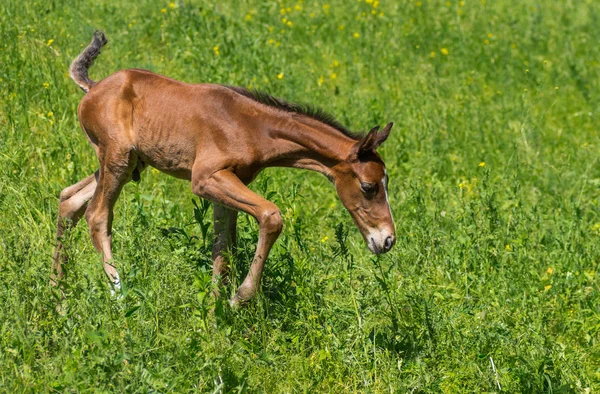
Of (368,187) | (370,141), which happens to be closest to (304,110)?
(370,141)

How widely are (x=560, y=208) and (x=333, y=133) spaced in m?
3.67

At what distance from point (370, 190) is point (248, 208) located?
864mm

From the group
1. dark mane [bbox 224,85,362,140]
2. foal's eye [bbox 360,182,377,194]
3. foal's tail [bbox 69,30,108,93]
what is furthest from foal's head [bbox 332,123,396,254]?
foal's tail [bbox 69,30,108,93]

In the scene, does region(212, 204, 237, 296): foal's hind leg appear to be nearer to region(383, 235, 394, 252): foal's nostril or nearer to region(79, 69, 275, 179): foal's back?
region(79, 69, 275, 179): foal's back

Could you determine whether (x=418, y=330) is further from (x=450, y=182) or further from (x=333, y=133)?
(x=450, y=182)

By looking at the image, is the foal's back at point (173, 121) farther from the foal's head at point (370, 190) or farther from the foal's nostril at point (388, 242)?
the foal's nostril at point (388, 242)

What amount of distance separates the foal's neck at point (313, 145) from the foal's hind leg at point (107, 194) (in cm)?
113

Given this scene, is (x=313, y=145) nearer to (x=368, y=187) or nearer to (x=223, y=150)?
(x=368, y=187)

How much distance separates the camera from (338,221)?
8.68m

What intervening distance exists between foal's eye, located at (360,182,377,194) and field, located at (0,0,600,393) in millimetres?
340

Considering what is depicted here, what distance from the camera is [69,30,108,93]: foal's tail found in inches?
297

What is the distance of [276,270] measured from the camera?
6.88m

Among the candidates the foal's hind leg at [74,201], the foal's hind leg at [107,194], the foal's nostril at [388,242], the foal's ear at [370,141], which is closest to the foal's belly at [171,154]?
the foal's hind leg at [107,194]

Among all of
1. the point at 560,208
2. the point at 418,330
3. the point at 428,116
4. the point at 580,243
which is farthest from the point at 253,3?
the point at 418,330
